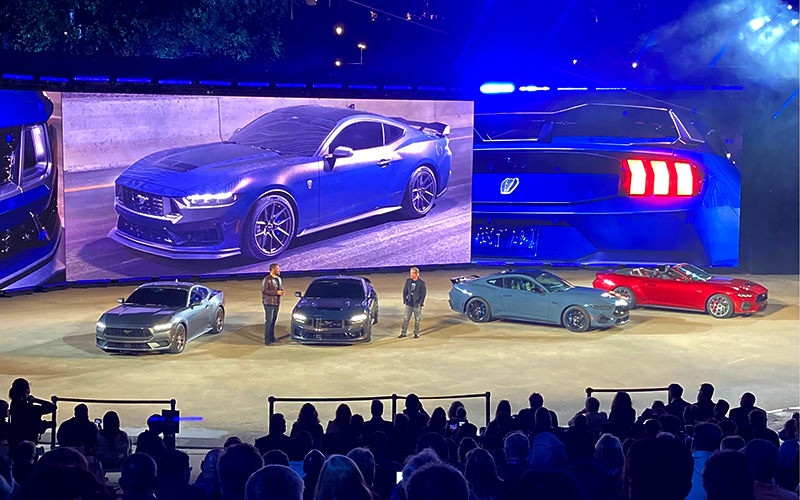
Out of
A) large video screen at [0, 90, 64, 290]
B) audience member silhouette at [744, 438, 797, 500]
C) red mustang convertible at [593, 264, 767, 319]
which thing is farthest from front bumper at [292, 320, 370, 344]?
audience member silhouette at [744, 438, 797, 500]

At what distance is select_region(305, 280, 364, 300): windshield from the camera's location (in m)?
18.9

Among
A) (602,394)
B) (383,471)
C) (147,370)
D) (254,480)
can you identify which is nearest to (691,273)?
(602,394)

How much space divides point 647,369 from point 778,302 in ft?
30.2

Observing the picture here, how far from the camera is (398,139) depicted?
26125 millimetres

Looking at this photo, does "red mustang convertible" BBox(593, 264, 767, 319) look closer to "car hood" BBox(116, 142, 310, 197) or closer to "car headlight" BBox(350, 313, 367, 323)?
"car headlight" BBox(350, 313, 367, 323)

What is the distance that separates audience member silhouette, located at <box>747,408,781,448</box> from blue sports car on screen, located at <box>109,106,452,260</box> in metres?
16.3

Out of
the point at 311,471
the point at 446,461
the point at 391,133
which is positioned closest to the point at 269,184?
the point at 391,133

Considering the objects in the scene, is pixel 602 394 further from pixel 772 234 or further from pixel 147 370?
pixel 772 234

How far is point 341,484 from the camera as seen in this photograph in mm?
5070

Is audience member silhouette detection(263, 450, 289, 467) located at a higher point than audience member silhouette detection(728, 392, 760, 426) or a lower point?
higher

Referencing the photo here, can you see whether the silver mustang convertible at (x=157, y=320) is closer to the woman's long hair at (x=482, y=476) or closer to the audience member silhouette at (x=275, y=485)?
the woman's long hair at (x=482, y=476)

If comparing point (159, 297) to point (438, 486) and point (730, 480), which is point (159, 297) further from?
→ point (438, 486)

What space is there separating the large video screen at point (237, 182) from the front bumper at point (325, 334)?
6.31 meters

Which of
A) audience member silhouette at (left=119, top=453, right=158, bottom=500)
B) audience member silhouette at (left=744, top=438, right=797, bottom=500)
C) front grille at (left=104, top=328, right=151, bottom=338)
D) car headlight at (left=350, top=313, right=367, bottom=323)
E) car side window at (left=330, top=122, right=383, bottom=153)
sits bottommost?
front grille at (left=104, top=328, right=151, bottom=338)
